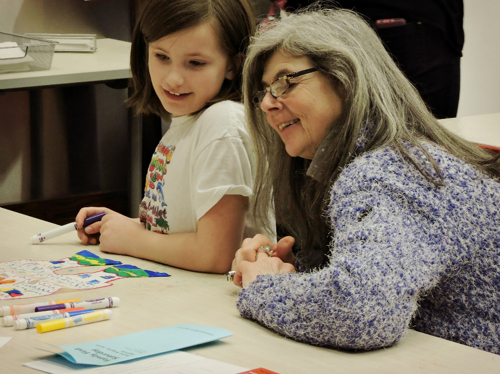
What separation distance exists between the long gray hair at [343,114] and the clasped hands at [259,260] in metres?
0.05

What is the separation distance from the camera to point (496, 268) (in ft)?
3.05

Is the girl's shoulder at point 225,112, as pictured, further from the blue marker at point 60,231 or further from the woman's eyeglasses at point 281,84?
the blue marker at point 60,231

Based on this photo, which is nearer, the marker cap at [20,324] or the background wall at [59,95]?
the marker cap at [20,324]

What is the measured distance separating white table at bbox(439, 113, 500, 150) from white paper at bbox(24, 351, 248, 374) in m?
1.25

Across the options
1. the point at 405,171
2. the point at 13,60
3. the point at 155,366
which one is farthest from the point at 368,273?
the point at 13,60

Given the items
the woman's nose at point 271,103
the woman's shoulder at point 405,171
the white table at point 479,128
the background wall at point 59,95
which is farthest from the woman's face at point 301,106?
the background wall at point 59,95

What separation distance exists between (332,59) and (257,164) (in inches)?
12.4

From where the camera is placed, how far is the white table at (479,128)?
6.06 ft

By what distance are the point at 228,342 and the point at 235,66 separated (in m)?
0.79

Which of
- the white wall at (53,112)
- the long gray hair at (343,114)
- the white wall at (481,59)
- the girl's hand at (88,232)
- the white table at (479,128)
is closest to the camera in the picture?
the long gray hair at (343,114)

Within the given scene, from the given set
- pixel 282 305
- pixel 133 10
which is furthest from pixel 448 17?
pixel 133 10

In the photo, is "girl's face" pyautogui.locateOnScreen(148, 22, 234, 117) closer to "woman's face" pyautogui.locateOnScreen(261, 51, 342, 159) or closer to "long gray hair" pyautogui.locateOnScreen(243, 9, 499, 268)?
"long gray hair" pyautogui.locateOnScreen(243, 9, 499, 268)

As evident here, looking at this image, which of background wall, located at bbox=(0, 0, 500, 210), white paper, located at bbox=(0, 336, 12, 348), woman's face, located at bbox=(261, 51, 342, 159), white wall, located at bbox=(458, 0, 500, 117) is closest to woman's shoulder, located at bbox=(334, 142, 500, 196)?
woman's face, located at bbox=(261, 51, 342, 159)

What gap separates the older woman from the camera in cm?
83
